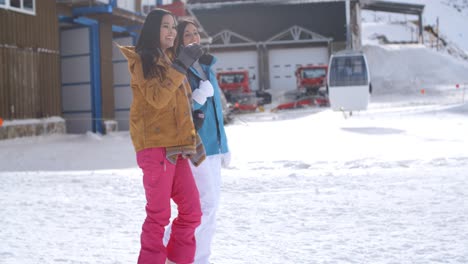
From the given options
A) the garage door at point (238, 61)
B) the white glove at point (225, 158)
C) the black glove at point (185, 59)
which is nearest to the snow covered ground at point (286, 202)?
the white glove at point (225, 158)

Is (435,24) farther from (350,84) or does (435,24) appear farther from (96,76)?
(96,76)

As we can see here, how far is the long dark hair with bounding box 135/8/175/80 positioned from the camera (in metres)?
2.98

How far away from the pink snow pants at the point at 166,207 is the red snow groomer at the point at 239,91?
26554 mm

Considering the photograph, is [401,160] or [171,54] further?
[401,160]

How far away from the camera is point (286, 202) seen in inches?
234

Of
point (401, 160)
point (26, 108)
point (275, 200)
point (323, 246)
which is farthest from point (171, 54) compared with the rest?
point (26, 108)

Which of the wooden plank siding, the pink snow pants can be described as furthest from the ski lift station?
the pink snow pants

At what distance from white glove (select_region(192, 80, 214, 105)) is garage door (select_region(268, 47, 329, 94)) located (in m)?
35.7

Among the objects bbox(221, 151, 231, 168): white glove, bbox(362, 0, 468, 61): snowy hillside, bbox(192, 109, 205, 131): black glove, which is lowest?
bbox(221, 151, 231, 168): white glove

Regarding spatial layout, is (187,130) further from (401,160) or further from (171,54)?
(401,160)

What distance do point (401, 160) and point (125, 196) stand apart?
489cm

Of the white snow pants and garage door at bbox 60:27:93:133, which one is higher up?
garage door at bbox 60:27:93:133

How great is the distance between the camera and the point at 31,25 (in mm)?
16562

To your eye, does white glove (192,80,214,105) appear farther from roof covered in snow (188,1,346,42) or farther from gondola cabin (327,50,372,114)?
roof covered in snow (188,1,346,42)
